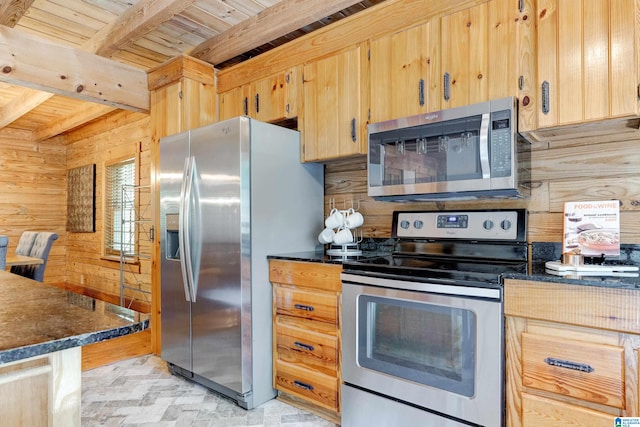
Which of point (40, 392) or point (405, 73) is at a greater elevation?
point (405, 73)

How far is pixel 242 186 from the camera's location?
2.28m

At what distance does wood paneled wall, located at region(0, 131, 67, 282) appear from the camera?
5.67 m

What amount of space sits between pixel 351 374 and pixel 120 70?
3007 millimetres

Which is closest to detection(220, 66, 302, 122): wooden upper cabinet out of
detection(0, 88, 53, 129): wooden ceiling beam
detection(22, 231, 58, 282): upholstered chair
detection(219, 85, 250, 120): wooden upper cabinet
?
detection(219, 85, 250, 120): wooden upper cabinet

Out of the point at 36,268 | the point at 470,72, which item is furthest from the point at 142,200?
the point at 470,72

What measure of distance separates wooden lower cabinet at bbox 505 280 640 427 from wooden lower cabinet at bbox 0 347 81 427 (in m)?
1.50

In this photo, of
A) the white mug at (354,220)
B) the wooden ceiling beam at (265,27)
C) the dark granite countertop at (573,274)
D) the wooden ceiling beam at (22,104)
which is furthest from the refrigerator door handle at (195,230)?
the wooden ceiling beam at (22,104)

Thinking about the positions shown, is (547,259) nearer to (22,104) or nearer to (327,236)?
(327,236)

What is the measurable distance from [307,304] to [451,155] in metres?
1.14

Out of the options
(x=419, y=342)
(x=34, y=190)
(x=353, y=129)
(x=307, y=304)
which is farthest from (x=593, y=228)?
(x=34, y=190)

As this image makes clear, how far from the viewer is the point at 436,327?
1706 millimetres

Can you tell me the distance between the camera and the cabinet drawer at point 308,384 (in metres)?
2.12

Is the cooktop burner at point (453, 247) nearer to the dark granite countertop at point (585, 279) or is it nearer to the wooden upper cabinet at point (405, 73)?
the dark granite countertop at point (585, 279)

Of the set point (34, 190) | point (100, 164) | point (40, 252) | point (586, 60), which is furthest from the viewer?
point (34, 190)
